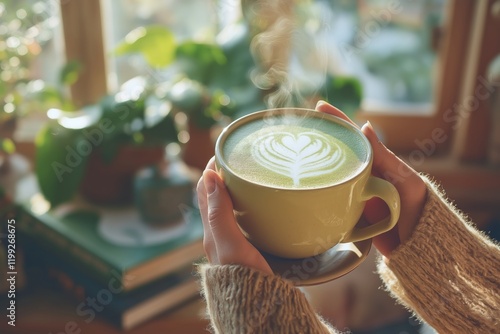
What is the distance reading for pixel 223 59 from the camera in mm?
1178

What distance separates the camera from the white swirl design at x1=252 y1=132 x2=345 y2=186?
545mm

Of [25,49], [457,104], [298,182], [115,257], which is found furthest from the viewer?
[457,104]

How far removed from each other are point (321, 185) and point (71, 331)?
76 cm

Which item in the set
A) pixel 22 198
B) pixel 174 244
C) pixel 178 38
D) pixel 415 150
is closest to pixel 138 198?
pixel 174 244

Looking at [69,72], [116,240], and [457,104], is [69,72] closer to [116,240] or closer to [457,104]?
[116,240]

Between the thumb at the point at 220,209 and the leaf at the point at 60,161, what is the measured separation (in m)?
0.59

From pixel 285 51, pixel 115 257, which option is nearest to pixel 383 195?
pixel 115 257

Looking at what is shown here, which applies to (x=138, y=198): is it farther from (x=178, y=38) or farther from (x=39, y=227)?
(x=178, y=38)

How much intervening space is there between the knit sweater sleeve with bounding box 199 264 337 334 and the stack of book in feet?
1.65

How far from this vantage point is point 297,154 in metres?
0.56

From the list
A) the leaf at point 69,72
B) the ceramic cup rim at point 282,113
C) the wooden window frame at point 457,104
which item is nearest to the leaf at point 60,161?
the leaf at point 69,72

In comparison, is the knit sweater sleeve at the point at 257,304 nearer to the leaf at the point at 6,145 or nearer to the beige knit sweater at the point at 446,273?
the beige knit sweater at the point at 446,273

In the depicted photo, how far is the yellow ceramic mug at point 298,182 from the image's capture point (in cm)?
52

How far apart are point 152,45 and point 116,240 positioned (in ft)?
1.31
